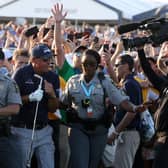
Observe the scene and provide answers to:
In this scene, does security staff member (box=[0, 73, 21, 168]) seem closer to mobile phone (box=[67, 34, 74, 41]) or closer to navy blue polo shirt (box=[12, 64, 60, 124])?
navy blue polo shirt (box=[12, 64, 60, 124])

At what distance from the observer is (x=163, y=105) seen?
6.76m

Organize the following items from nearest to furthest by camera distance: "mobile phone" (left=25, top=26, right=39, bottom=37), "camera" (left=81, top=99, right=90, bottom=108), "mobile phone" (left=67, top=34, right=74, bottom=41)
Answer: "camera" (left=81, top=99, right=90, bottom=108) < "mobile phone" (left=25, top=26, right=39, bottom=37) < "mobile phone" (left=67, top=34, right=74, bottom=41)

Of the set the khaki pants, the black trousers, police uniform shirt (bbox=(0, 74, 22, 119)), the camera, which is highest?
police uniform shirt (bbox=(0, 74, 22, 119))

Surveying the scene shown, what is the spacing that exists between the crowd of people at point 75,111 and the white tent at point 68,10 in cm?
2955

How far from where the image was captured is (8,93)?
727 cm

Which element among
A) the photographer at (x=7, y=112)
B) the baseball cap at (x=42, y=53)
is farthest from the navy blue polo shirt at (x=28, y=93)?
the photographer at (x=7, y=112)

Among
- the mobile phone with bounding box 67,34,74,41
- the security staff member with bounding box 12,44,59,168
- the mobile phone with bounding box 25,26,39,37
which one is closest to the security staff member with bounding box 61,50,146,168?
the security staff member with bounding box 12,44,59,168

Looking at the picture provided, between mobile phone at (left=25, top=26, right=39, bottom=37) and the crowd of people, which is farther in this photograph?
mobile phone at (left=25, top=26, right=39, bottom=37)

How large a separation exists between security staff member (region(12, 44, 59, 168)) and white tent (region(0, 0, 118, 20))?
30425mm

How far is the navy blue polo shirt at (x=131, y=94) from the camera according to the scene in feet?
28.6

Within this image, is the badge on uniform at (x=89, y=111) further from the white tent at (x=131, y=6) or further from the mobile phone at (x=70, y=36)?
the white tent at (x=131, y=6)

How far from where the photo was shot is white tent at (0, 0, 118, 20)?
39.4 metres

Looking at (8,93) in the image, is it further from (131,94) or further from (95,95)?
(131,94)

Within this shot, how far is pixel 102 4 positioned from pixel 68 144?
103 ft
